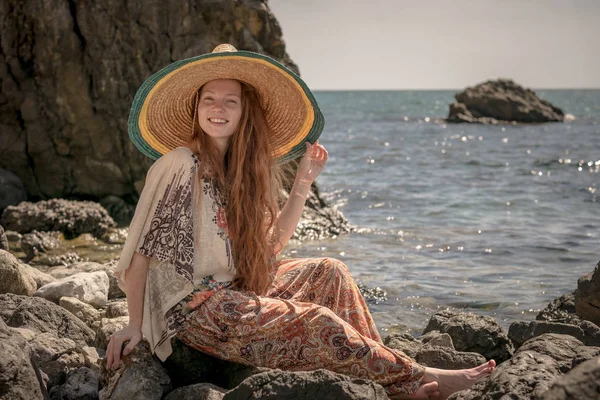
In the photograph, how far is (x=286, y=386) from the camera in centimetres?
293

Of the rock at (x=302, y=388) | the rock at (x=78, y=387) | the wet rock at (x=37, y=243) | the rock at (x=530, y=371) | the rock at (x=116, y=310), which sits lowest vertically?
the wet rock at (x=37, y=243)

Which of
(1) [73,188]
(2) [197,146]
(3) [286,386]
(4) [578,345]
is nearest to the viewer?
(3) [286,386]

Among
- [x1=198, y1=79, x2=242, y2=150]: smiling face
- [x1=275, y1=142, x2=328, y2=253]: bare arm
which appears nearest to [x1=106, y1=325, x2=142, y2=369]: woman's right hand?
[x1=275, y1=142, x2=328, y2=253]: bare arm

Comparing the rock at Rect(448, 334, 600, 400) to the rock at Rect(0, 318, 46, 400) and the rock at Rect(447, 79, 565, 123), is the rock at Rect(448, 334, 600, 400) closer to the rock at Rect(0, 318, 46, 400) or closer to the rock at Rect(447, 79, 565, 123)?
the rock at Rect(0, 318, 46, 400)

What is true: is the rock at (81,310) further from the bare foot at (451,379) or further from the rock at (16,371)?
the bare foot at (451,379)

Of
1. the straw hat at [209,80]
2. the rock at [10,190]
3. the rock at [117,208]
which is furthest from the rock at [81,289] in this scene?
the rock at [10,190]

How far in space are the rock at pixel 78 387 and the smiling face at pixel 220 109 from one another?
129cm

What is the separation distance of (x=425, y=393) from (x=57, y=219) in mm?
6641

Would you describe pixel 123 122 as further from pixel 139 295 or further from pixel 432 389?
pixel 432 389

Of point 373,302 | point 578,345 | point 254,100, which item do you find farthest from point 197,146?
point 373,302

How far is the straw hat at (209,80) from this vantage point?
3.91 meters

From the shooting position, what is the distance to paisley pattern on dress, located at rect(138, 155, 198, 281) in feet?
12.0

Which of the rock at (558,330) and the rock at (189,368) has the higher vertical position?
the rock at (558,330)

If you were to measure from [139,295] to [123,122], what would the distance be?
23.7ft
